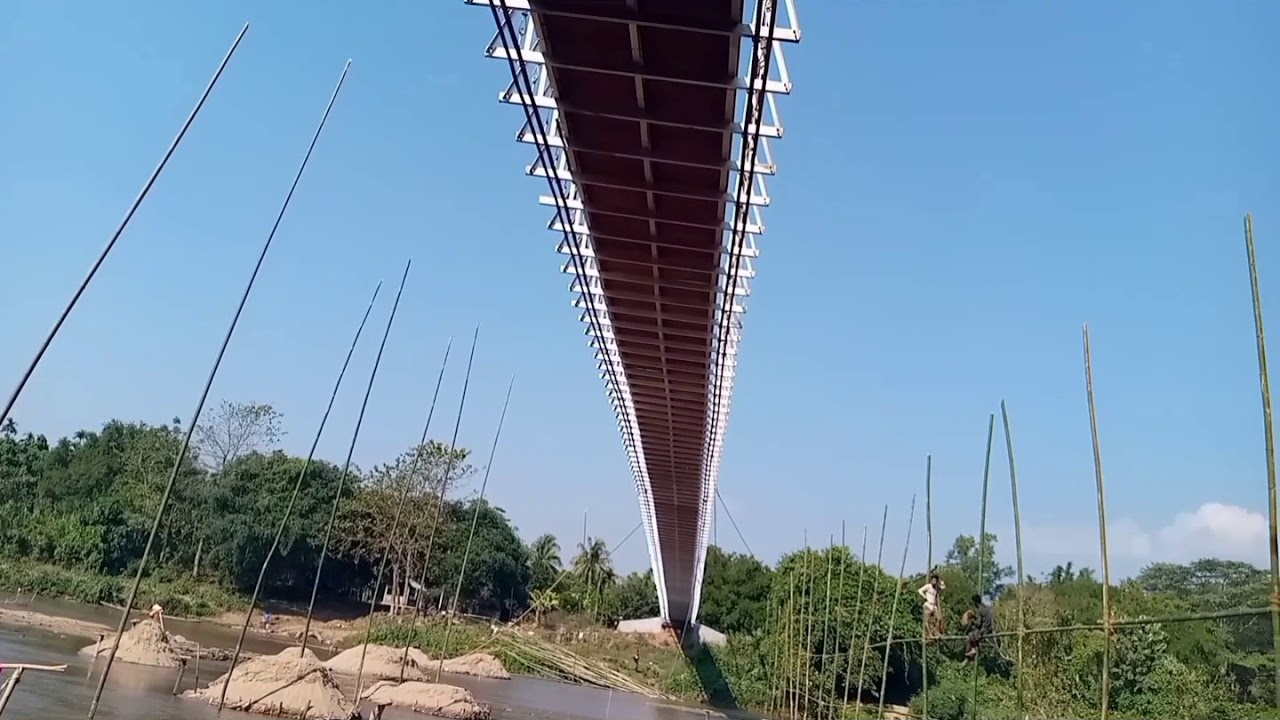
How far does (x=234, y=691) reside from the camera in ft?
62.8

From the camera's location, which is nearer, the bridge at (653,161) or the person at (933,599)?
the bridge at (653,161)

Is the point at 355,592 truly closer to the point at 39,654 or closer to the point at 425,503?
the point at 425,503

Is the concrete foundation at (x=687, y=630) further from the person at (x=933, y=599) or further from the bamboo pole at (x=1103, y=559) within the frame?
the bamboo pole at (x=1103, y=559)

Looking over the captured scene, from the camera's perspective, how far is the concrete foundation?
53575 mm

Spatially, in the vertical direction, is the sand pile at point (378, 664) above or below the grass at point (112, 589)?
below

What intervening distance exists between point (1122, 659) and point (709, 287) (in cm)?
1968

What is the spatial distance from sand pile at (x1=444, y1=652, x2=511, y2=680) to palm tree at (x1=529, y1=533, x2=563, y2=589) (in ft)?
118

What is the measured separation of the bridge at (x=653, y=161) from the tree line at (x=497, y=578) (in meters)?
11.9

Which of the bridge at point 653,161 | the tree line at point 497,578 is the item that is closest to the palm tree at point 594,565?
the tree line at point 497,578

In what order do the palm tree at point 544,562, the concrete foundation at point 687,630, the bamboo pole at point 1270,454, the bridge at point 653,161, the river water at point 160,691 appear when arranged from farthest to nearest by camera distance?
the palm tree at point 544,562 → the concrete foundation at point 687,630 → the river water at point 160,691 → the bridge at point 653,161 → the bamboo pole at point 1270,454

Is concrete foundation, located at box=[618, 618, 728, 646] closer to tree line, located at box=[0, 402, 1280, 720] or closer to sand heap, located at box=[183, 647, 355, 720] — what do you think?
tree line, located at box=[0, 402, 1280, 720]

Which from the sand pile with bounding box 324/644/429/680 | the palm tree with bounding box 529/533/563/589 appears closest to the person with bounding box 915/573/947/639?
the sand pile with bounding box 324/644/429/680

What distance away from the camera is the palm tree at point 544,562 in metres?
76.1

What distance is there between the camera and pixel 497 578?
64.6m
